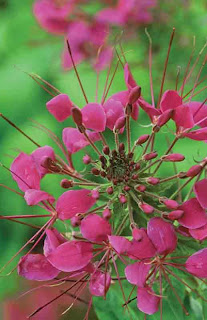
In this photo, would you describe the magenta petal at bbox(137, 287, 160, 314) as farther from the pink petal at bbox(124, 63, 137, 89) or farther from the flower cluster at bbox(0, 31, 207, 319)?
the pink petal at bbox(124, 63, 137, 89)

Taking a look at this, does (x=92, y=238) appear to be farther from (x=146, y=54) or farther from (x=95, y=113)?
(x=146, y=54)

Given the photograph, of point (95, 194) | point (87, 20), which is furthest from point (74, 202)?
point (87, 20)

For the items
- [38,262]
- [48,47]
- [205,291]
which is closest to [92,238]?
[38,262]

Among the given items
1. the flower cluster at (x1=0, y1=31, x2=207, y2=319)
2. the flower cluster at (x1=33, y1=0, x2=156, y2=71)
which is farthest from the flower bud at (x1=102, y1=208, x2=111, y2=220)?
the flower cluster at (x1=33, y1=0, x2=156, y2=71)

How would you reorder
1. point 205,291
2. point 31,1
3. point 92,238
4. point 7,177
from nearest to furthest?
1. point 92,238
2. point 205,291
3. point 7,177
4. point 31,1

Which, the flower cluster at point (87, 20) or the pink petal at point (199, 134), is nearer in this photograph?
the pink petal at point (199, 134)

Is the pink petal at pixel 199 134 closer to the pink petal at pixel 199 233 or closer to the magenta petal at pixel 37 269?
the pink petal at pixel 199 233

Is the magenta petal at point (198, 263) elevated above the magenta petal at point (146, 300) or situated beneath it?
elevated above

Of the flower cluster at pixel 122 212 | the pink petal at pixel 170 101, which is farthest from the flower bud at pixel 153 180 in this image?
the pink petal at pixel 170 101
